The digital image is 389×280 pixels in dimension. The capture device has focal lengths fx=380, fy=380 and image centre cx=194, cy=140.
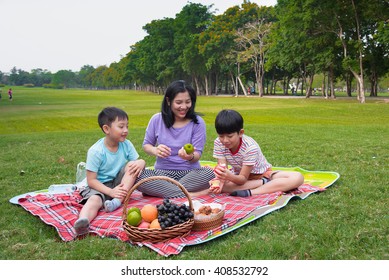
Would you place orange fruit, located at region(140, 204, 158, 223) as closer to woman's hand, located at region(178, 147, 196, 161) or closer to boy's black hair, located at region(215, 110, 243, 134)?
woman's hand, located at region(178, 147, 196, 161)

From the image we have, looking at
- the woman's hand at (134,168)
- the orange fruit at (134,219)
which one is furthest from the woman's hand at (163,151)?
the orange fruit at (134,219)

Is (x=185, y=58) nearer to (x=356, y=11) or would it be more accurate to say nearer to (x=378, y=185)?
(x=356, y=11)

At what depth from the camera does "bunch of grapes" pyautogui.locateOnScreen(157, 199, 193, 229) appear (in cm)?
367

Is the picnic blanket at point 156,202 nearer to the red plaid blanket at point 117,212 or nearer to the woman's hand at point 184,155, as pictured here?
the red plaid blanket at point 117,212

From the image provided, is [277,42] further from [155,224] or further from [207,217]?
[155,224]

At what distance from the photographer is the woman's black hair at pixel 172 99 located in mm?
5105

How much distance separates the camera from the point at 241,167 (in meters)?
5.23

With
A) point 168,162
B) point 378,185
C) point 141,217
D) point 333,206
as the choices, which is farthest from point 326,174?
point 141,217

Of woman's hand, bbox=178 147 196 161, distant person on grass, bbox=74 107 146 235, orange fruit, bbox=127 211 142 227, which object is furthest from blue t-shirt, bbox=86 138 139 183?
orange fruit, bbox=127 211 142 227

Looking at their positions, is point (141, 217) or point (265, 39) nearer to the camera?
point (141, 217)

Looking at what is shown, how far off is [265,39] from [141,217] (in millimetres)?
43115

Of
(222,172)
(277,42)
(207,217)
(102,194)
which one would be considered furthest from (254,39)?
(207,217)

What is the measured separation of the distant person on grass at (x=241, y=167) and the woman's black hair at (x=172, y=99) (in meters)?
0.55

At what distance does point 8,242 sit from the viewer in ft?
12.2
